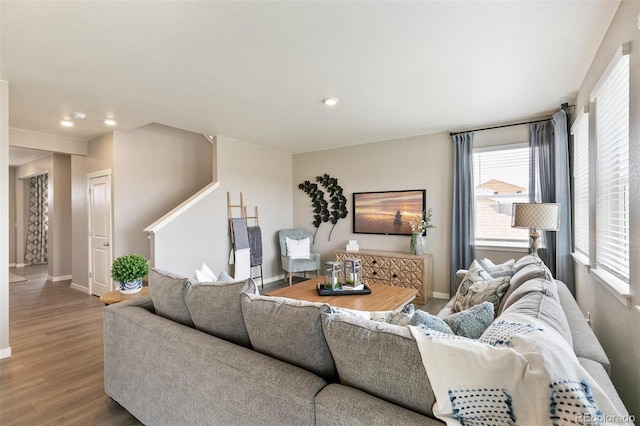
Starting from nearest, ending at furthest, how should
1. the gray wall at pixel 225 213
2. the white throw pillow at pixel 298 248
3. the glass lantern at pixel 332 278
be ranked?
the glass lantern at pixel 332 278 < the gray wall at pixel 225 213 < the white throw pillow at pixel 298 248

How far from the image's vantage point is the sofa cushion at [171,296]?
1.81 meters

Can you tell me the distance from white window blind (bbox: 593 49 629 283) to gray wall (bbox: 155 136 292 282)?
4.58 meters

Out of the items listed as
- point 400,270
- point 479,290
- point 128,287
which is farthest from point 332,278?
point 128,287

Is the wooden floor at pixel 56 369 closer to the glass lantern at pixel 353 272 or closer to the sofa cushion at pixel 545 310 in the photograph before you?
the glass lantern at pixel 353 272

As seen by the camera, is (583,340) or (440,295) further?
(440,295)

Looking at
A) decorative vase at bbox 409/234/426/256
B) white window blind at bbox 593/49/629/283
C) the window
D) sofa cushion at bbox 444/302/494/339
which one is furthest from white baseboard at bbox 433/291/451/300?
sofa cushion at bbox 444/302/494/339

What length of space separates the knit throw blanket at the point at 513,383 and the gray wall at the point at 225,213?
413cm

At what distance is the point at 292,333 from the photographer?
1.26 meters

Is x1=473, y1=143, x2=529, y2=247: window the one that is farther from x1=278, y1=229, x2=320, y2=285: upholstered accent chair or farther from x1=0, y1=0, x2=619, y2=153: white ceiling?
x1=278, y1=229, x2=320, y2=285: upholstered accent chair

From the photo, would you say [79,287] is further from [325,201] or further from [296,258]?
[325,201]

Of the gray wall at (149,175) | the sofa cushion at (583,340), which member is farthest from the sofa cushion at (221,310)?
the gray wall at (149,175)

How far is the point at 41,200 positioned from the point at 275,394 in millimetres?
10081

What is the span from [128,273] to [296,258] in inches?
125

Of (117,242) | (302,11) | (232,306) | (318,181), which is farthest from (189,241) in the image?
(302,11)
